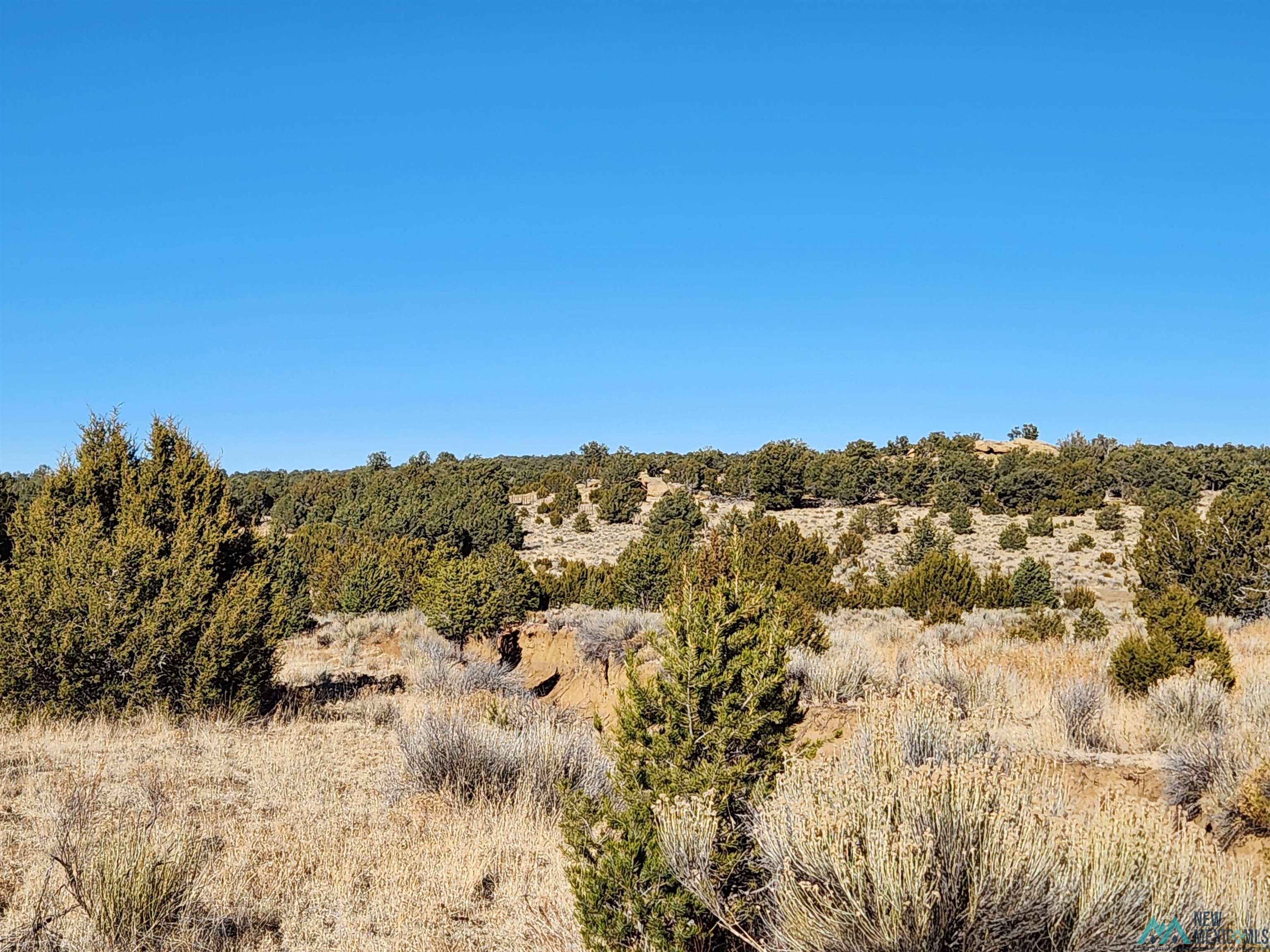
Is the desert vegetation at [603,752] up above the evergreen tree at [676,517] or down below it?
below

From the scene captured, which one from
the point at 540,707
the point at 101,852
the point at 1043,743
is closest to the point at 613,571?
the point at 540,707

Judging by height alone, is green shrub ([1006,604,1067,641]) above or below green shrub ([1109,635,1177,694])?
below

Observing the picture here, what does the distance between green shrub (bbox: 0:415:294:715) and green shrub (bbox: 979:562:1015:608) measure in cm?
1868

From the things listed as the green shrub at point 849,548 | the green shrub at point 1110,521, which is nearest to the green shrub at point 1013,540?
the green shrub at point 1110,521

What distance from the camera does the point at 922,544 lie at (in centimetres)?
3578

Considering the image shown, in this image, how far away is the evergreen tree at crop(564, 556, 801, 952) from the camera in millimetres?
3848

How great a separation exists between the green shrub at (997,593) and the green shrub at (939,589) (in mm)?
251

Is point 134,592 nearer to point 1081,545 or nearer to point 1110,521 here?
point 1081,545

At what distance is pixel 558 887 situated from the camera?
523cm

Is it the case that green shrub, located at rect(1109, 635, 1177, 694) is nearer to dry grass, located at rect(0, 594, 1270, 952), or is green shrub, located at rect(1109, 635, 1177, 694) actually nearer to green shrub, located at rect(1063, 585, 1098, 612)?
dry grass, located at rect(0, 594, 1270, 952)

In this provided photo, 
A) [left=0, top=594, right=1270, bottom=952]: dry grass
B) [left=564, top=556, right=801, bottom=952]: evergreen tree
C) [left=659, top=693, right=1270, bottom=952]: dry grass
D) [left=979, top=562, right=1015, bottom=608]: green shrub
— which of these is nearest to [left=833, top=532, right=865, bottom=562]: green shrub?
[left=979, top=562, right=1015, bottom=608]: green shrub

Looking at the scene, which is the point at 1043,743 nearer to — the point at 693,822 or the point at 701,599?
the point at 701,599

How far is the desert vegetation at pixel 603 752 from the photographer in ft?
10.2

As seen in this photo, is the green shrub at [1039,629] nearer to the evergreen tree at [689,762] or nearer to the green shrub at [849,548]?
the evergreen tree at [689,762]
